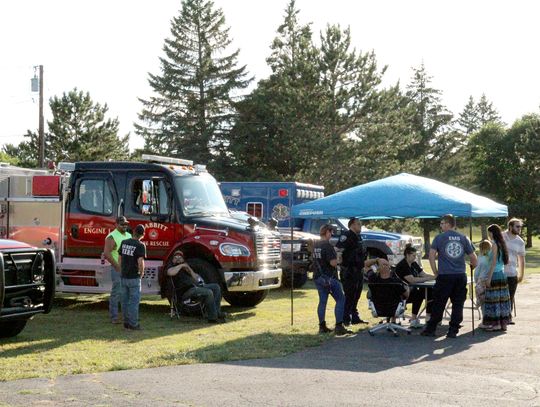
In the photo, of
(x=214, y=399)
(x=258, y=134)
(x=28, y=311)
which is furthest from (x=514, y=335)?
(x=258, y=134)

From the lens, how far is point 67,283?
1489cm

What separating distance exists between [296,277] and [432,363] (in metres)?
10.9

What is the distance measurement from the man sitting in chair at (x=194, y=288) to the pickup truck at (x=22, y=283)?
2.59 m

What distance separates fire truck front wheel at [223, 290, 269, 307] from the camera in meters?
15.8

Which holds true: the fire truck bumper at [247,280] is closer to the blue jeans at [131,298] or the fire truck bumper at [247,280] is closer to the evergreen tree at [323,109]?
the blue jeans at [131,298]

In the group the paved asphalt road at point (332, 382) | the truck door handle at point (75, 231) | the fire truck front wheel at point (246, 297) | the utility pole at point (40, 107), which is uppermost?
the utility pole at point (40, 107)

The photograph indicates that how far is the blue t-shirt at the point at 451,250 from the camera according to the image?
38.3 feet

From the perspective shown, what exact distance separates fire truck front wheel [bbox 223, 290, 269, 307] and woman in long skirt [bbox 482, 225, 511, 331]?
15.4 feet

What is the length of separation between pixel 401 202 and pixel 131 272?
14.4 feet

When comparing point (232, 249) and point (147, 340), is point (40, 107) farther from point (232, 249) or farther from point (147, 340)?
point (147, 340)

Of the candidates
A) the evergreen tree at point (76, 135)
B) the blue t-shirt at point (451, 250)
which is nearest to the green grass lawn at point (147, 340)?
the blue t-shirt at point (451, 250)

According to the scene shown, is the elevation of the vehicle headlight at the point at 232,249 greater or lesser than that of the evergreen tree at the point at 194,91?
lesser

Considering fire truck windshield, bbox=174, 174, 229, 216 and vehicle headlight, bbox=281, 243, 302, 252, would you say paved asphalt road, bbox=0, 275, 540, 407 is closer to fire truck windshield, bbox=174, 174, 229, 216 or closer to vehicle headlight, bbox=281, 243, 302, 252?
fire truck windshield, bbox=174, 174, 229, 216

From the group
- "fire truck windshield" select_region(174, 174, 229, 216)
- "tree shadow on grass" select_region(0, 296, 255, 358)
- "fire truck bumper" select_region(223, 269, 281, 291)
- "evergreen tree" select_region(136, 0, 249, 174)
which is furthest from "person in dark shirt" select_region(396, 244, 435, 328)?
"evergreen tree" select_region(136, 0, 249, 174)
